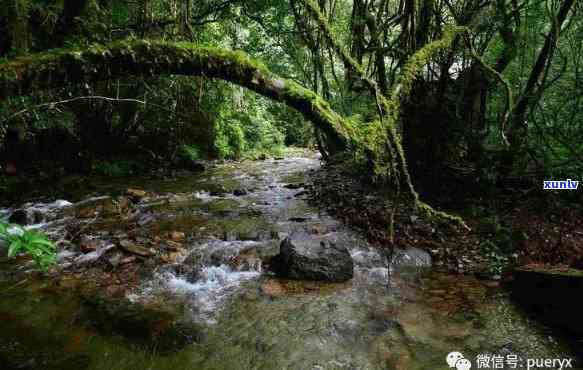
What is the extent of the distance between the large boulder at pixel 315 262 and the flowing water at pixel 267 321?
0.15 meters

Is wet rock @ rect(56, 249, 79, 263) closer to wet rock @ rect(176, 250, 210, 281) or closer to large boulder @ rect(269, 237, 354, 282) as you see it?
wet rock @ rect(176, 250, 210, 281)

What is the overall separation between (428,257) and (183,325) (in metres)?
3.49

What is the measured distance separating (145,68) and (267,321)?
2.79 meters

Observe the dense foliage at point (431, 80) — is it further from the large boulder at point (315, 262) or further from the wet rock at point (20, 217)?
the wet rock at point (20, 217)

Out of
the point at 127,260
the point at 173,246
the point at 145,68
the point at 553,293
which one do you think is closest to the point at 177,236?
the point at 173,246

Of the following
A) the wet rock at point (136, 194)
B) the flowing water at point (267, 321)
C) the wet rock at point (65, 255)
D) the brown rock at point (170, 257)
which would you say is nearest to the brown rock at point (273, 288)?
the flowing water at point (267, 321)

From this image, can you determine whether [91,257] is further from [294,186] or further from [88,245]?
[294,186]

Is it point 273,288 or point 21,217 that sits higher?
point 21,217

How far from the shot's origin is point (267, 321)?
384 centimetres

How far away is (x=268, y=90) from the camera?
3168 mm

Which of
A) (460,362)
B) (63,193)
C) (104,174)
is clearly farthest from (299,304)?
(104,174)

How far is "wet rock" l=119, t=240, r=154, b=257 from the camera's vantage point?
527cm

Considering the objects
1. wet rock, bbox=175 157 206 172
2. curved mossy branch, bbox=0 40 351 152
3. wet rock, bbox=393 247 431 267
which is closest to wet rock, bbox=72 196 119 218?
wet rock, bbox=175 157 206 172

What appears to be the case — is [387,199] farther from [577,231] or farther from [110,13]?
[110,13]
